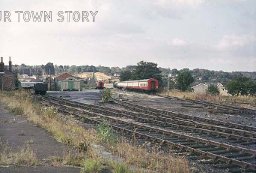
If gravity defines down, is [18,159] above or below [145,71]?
below

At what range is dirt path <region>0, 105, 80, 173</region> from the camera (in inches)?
358

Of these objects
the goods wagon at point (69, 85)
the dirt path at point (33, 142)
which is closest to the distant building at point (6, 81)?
the goods wagon at point (69, 85)

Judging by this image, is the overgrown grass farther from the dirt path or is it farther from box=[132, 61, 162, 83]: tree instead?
box=[132, 61, 162, 83]: tree

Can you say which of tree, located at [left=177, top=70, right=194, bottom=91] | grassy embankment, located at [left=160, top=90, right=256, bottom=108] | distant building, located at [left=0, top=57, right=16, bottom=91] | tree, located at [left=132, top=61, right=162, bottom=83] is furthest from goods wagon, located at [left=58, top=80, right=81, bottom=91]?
grassy embankment, located at [left=160, top=90, right=256, bottom=108]

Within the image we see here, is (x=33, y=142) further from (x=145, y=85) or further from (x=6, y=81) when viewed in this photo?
(x=6, y=81)

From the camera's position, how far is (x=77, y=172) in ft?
28.9

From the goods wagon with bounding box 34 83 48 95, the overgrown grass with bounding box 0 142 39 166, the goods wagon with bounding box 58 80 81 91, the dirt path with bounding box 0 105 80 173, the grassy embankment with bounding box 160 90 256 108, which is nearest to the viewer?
the dirt path with bounding box 0 105 80 173

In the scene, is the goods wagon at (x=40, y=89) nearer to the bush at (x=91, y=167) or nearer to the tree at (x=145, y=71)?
the bush at (x=91, y=167)

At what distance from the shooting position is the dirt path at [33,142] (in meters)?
9.10

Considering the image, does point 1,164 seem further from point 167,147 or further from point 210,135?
point 210,135

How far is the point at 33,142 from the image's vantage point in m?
12.9

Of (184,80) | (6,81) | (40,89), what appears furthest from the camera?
(184,80)

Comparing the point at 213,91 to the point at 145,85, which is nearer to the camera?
the point at 145,85

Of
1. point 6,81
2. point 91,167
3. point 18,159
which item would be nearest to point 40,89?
point 6,81
